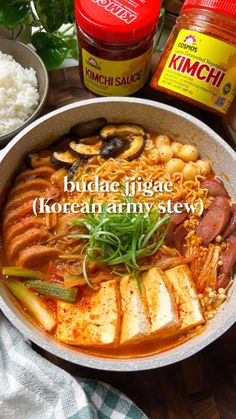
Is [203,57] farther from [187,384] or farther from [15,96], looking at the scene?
[187,384]

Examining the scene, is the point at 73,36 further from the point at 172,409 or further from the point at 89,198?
the point at 172,409

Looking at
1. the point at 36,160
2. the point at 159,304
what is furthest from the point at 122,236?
the point at 36,160

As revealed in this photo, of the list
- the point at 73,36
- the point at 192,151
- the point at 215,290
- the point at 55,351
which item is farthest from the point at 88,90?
the point at 55,351

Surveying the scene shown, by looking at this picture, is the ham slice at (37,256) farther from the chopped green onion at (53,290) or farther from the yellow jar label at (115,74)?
the yellow jar label at (115,74)

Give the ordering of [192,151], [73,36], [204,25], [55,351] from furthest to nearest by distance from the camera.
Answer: [73,36] < [192,151] < [204,25] < [55,351]

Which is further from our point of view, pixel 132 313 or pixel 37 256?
pixel 37 256

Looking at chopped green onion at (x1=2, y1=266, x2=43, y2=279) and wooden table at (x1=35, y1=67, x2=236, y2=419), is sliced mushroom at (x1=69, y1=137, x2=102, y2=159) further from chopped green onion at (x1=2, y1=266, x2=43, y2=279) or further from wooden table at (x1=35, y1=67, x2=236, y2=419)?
wooden table at (x1=35, y1=67, x2=236, y2=419)

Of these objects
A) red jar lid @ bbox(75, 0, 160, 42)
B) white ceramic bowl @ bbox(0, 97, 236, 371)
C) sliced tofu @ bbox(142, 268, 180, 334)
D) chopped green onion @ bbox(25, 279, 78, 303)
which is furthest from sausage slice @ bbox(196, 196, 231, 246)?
red jar lid @ bbox(75, 0, 160, 42)
